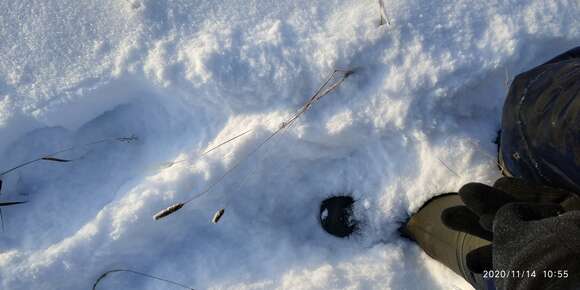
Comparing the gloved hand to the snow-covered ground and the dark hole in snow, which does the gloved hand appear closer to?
the snow-covered ground

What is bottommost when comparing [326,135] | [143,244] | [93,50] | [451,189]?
[451,189]

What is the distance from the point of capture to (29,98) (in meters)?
1.60

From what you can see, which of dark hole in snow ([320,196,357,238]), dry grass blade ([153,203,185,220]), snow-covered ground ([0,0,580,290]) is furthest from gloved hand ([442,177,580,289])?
dry grass blade ([153,203,185,220])

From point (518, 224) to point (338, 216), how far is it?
755 millimetres

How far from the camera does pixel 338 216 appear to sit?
5.64 ft

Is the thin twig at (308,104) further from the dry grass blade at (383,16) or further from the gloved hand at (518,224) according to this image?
the gloved hand at (518,224)

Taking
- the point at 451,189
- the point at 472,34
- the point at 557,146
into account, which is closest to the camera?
the point at 557,146

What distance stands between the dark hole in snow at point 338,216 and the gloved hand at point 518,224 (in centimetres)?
44

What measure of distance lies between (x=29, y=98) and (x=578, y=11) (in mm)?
2031

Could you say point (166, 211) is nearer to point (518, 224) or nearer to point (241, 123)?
point (241, 123)

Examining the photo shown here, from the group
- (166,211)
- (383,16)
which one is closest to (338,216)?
(166,211)

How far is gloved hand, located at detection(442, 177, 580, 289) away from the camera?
92 centimetres

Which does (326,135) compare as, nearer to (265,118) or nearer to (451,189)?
(265,118)

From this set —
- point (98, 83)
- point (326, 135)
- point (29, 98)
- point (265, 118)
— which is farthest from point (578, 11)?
point (29, 98)
